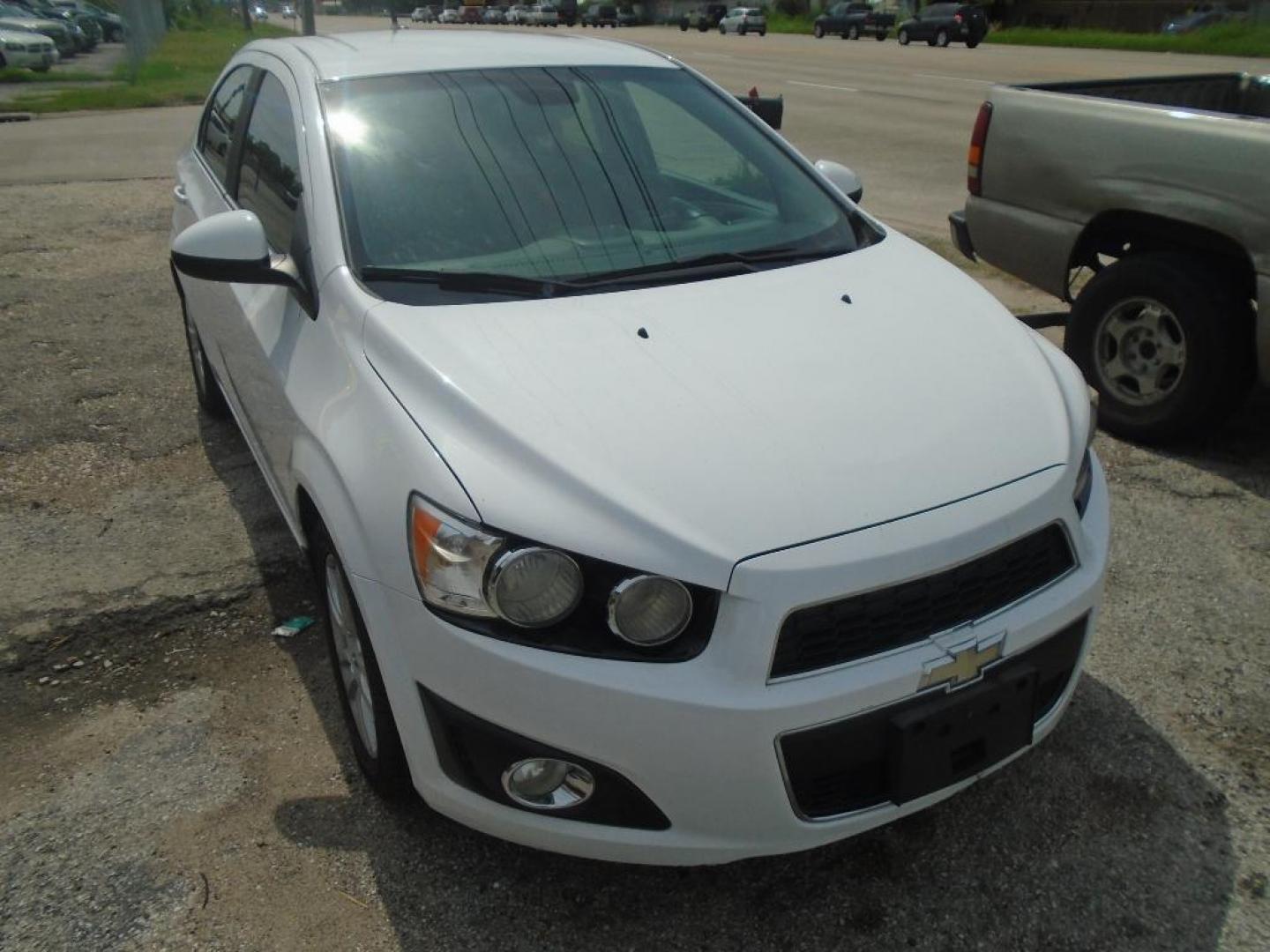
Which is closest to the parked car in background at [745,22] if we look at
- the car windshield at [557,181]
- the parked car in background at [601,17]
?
the parked car in background at [601,17]

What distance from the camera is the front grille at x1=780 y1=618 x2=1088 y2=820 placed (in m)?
1.99

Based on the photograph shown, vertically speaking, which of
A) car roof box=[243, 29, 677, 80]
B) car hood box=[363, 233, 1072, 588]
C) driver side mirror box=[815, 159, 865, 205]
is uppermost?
car roof box=[243, 29, 677, 80]

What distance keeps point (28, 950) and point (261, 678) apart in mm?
986

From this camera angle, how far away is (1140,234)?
4660 mm

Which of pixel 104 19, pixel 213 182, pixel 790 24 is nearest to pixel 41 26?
pixel 104 19

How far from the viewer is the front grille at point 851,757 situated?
6.52 ft

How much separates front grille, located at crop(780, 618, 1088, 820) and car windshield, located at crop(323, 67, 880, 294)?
1.35m

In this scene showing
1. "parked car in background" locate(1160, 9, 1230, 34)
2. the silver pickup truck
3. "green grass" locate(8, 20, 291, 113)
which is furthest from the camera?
"parked car in background" locate(1160, 9, 1230, 34)

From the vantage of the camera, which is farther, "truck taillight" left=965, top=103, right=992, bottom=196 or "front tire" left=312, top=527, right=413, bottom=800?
"truck taillight" left=965, top=103, right=992, bottom=196

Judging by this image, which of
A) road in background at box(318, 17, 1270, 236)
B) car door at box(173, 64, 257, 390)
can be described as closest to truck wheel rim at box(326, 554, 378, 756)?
car door at box(173, 64, 257, 390)

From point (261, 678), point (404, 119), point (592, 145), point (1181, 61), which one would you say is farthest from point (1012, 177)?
point (1181, 61)

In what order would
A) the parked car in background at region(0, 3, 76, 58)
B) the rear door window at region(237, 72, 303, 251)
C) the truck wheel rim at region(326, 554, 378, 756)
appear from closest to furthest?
the truck wheel rim at region(326, 554, 378, 756), the rear door window at region(237, 72, 303, 251), the parked car in background at region(0, 3, 76, 58)

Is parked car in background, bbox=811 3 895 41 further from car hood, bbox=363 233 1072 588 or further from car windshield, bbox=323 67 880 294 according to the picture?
car hood, bbox=363 233 1072 588

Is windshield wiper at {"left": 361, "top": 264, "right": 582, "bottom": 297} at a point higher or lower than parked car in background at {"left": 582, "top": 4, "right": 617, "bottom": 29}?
lower
